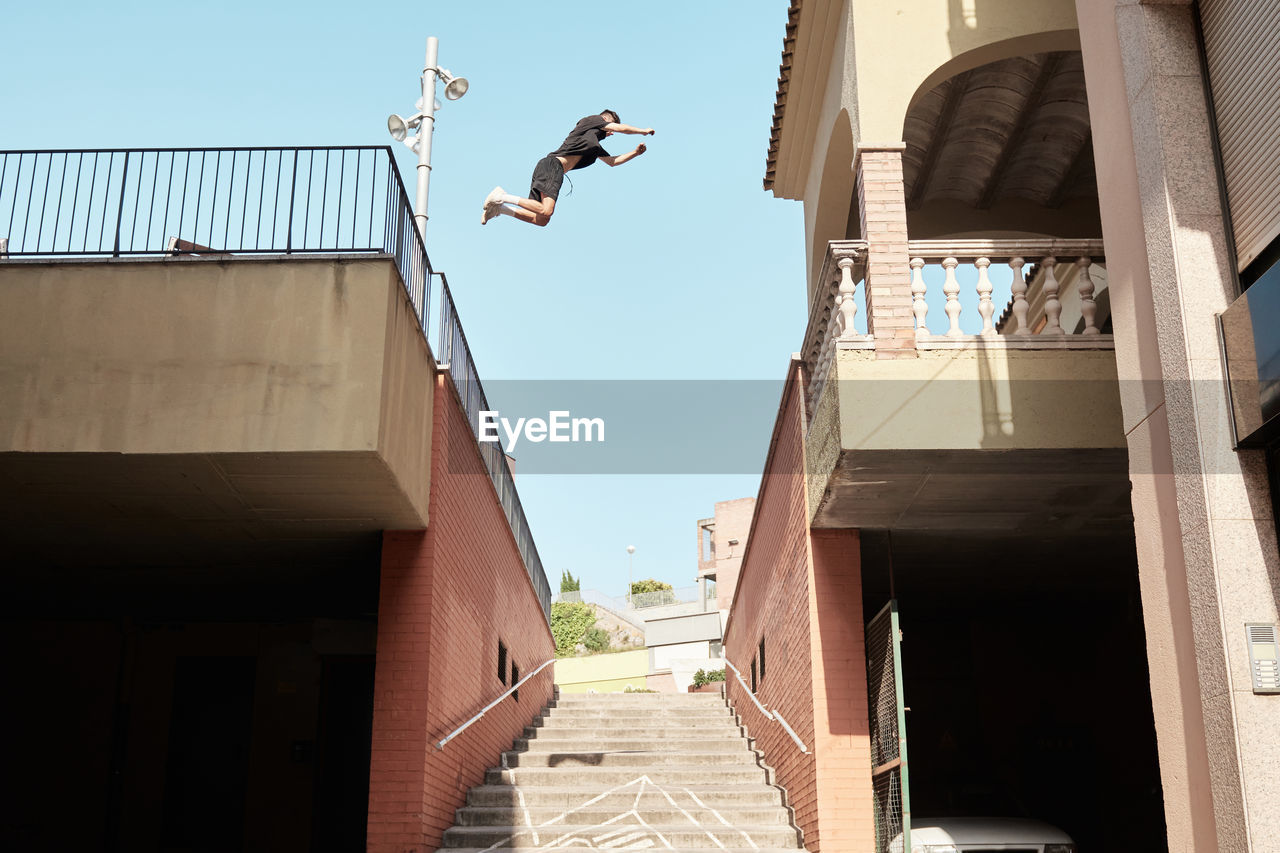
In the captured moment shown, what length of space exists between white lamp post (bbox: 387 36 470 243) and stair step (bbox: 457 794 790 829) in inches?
227

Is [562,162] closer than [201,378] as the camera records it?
No

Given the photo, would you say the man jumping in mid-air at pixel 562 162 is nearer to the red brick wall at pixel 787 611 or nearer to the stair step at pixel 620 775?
the red brick wall at pixel 787 611

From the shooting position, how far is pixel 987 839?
27.2 ft

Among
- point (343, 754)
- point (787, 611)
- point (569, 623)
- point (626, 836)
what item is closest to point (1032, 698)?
point (787, 611)

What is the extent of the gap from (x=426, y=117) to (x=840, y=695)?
7.22 m

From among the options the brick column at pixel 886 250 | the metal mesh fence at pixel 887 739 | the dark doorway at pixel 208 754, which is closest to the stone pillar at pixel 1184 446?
the brick column at pixel 886 250

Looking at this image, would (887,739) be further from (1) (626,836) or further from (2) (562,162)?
(2) (562,162)

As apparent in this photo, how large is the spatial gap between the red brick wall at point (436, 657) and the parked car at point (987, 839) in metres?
3.59

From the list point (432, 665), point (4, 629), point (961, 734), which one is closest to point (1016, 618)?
point (961, 734)

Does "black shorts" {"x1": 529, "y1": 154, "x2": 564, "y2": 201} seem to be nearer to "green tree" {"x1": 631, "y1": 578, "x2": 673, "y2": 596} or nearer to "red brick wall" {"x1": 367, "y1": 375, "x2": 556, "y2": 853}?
"red brick wall" {"x1": 367, "y1": 375, "x2": 556, "y2": 853}

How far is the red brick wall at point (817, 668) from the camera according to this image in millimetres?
8766

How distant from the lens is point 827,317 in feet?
28.6

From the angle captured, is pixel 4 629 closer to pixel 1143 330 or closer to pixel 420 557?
pixel 420 557

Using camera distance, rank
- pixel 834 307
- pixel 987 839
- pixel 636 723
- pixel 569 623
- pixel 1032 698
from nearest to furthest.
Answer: pixel 987 839 < pixel 834 307 < pixel 1032 698 < pixel 636 723 < pixel 569 623
